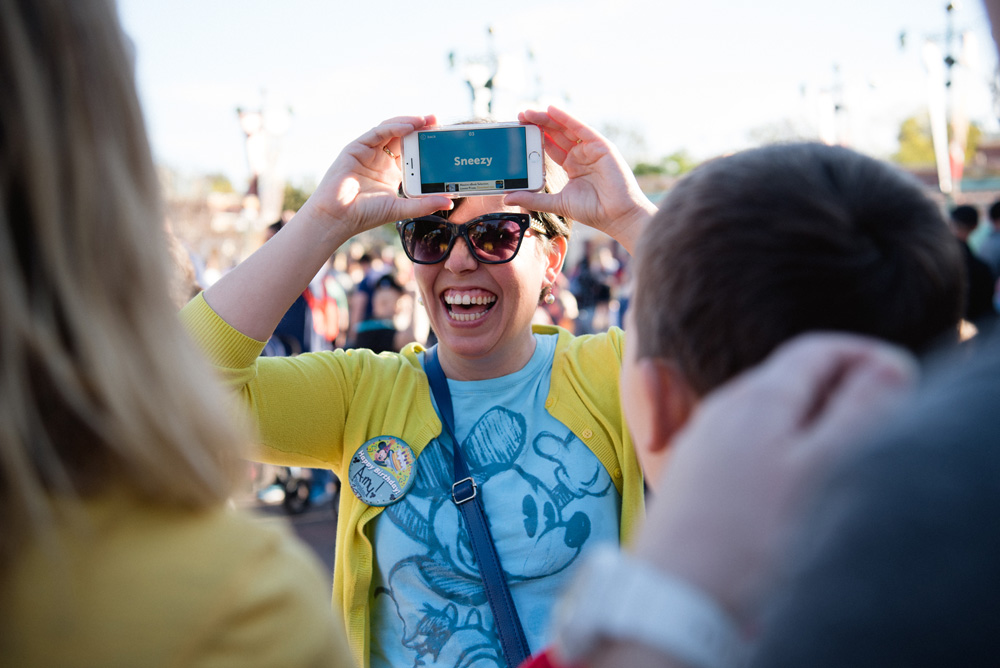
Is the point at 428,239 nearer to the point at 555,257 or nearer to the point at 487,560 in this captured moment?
the point at 555,257

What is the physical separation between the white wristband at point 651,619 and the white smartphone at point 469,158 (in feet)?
5.49

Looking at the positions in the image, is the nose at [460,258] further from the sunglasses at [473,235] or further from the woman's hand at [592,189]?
the woman's hand at [592,189]

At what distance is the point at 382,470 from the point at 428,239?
73cm

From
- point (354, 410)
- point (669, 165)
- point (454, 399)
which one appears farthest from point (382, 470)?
point (669, 165)

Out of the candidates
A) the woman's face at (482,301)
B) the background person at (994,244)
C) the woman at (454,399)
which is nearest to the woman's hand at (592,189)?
the woman at (454,399)

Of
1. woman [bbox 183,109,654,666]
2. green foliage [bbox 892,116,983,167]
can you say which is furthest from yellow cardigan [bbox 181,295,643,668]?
green foliage [bbox 892,116,983,167]

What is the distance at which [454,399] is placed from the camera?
222 cm

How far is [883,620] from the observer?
0.58m

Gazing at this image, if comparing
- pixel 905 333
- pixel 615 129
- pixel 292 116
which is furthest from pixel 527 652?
pixel 615 129

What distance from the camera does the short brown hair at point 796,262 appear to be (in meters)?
0.87

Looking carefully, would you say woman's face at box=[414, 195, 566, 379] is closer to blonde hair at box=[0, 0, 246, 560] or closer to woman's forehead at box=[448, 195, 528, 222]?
woman's forehead at box=[448, 195, 528, 222]

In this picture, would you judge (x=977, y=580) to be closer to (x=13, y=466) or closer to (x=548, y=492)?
(x=13, y=466)

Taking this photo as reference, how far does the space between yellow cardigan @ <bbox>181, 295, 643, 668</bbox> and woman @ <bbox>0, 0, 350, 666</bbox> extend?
3.96 feet

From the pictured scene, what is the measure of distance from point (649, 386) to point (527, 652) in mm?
1115
